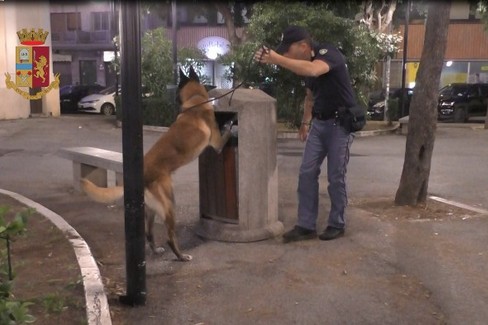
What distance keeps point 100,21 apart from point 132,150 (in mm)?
40135

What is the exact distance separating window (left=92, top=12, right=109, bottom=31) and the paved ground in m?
35.2

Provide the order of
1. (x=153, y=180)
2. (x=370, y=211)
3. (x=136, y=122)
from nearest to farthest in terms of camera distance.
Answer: (x=136, y=122) → (x=153, y=180) → (x=370, y=211)

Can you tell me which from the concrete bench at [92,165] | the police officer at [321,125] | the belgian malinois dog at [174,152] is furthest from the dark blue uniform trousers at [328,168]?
the concrete bench at [92,165]

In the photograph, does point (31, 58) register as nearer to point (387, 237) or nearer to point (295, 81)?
point (295, 81)

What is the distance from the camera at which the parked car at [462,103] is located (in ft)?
71.2

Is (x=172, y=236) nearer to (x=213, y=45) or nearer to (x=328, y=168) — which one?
(x=328, y=168)

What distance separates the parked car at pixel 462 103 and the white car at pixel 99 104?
13.4m

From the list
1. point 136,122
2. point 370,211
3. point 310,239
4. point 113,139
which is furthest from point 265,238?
point 113,139

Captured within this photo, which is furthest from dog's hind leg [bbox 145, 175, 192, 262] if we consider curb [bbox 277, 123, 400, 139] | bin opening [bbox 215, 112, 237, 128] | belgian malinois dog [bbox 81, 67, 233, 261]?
curb [bbox 277, 123, 400, 139]

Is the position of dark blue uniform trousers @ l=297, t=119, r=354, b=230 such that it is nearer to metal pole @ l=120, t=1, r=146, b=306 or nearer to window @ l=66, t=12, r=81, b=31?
metal pole @ l=120, t=1, r=146, b=306

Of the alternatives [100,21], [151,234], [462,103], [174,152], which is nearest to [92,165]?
[151,234]

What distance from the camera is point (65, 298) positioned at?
389 centimetres

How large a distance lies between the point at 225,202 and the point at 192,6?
24.2 m

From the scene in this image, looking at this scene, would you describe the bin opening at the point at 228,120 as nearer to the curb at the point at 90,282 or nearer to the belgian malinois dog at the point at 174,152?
the belgian malinois dog at the point at 174,152
